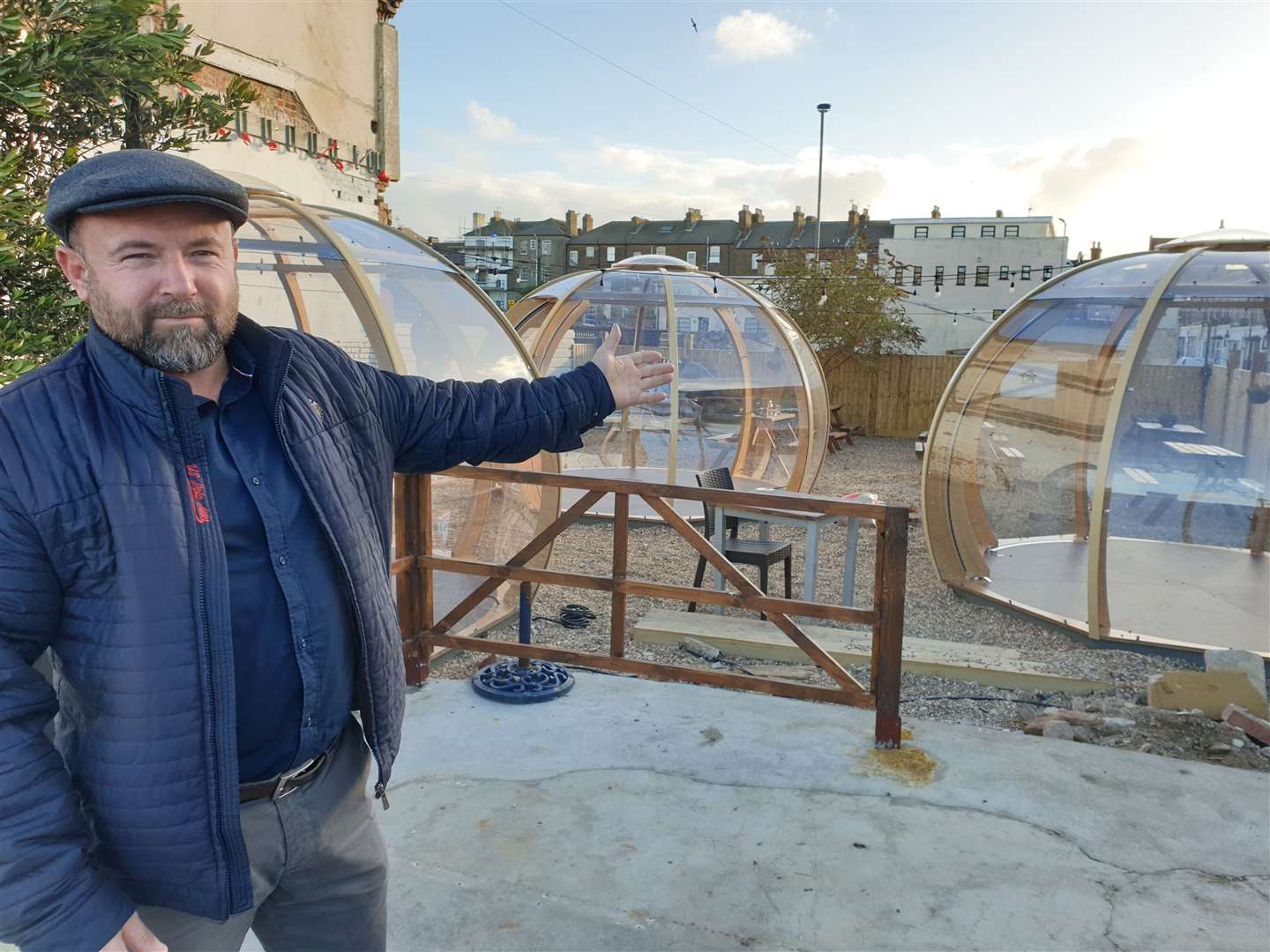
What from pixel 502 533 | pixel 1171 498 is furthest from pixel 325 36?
pixel 1171 498

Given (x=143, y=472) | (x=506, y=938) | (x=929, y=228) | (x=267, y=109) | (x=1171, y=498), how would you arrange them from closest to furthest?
1. (x=143, y=472)
2. (x=506, y=938)
3. (x=1171, y=498)
4. (x=267, y=109)
5. (x=929, y=228)

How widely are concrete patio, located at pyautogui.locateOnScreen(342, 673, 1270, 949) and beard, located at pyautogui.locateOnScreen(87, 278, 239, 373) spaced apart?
6.77 feet

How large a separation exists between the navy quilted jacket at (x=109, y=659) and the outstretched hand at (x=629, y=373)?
0.98 m

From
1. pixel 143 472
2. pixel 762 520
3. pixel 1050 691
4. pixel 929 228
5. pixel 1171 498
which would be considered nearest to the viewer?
pixel 143 472

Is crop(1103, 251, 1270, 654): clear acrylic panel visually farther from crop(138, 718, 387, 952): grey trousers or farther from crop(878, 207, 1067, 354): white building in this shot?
crop(878, 207, 1067, 354): white building

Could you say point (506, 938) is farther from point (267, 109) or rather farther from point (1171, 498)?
point (267, 109)

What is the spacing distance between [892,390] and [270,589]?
20.0 m

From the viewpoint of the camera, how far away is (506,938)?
2896 mm

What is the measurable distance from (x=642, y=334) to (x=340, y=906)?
10.2 m

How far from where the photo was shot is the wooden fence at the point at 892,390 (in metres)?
20.1

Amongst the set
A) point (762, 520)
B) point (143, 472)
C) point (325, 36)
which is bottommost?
point (762, 520)

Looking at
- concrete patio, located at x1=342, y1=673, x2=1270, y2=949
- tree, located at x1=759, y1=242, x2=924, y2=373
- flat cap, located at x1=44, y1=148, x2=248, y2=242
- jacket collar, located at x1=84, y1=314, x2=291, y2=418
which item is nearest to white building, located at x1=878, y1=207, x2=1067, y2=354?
tree, located at x1=759, y1=242, x2=924, y2=373

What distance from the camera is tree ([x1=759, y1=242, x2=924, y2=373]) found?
67.0 ft

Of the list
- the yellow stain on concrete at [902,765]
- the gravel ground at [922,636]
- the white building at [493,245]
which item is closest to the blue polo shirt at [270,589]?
the yellow stain on concrete at [902,765]
